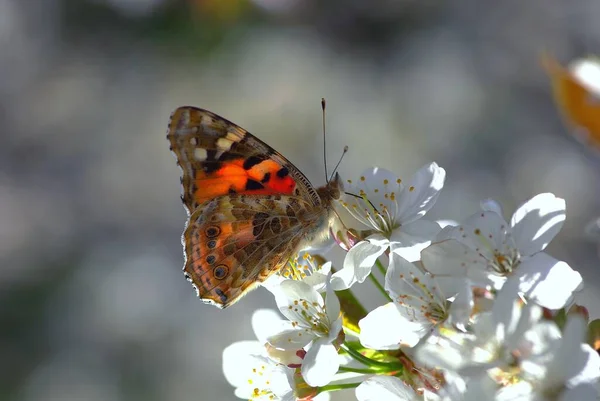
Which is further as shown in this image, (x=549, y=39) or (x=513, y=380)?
(x=549, y=39)

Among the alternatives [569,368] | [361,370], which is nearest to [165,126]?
[361,370]

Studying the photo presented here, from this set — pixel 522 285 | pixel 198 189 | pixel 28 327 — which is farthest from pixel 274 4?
pixel 522 285

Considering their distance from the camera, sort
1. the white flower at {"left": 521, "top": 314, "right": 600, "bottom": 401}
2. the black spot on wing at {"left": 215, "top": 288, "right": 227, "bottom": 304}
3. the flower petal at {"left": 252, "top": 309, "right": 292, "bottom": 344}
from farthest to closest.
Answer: the black spot on wing at {"left": 215, "top": 288, "right": 227, "bottom": 304}
the flower petal at {"left": 252, "top": 309, "right": 292, "bottom": 344}
the white flower at {"left": 521, "top": 314, "right": 600, "bottom": 401}

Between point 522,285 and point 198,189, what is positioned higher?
point 522,285

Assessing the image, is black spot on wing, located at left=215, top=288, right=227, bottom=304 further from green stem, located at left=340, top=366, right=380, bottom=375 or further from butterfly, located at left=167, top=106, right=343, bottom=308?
green stem, located at left=340, top=366, right=380, bottom=375

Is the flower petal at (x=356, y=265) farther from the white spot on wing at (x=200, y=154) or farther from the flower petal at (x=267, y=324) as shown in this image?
the white spot on wing at (x=200, y=154)

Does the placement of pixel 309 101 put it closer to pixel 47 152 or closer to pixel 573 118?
pixel 47 152

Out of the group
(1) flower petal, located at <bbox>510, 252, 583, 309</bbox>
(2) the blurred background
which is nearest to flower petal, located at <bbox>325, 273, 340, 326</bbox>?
(1) flower petal, located at <bbox>510, 252, 583, 309</bbox>
